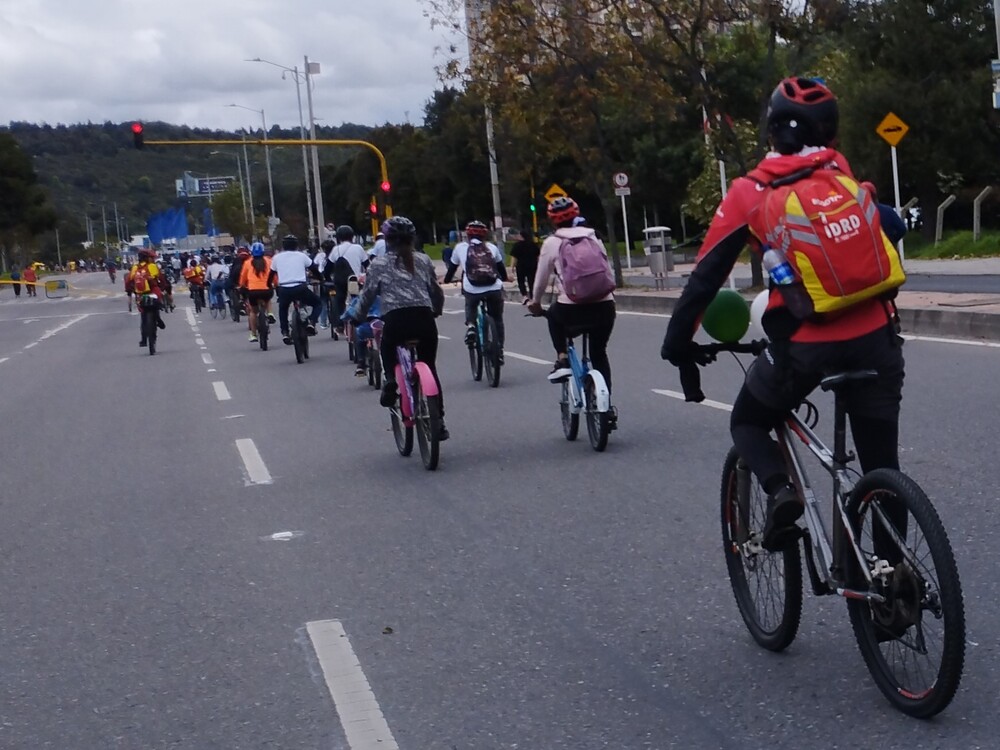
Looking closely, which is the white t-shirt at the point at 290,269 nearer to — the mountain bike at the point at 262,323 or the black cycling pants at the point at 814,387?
the mountain bike at the point at 262,323

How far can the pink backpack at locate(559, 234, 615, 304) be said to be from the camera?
10.4 metres

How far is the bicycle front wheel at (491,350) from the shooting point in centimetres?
1548

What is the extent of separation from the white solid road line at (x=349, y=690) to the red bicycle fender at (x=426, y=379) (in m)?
3.83

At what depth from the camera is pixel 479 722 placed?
16.0 ft

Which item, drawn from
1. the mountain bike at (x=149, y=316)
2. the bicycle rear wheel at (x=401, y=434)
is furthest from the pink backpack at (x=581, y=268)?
the mountain bike at (x=149, y=316)

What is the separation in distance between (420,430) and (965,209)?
40628 millimetres

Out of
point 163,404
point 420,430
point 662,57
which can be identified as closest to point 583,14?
point 662,57

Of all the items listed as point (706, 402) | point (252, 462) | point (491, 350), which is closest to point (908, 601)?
point (252, 462)

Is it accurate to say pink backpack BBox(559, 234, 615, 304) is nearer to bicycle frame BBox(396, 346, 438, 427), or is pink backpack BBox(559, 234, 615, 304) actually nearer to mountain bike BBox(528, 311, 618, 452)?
mountain bike BBox(528, 311, 618, 452)

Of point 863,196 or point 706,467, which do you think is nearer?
point 863,196

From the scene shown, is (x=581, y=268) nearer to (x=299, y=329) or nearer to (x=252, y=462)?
(x=252, y=462)

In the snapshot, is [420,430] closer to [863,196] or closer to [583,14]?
[863,196]

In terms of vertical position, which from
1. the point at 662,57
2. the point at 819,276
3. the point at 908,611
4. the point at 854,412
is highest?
the point at 662,57

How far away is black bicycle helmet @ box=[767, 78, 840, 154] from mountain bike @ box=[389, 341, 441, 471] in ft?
18.4
